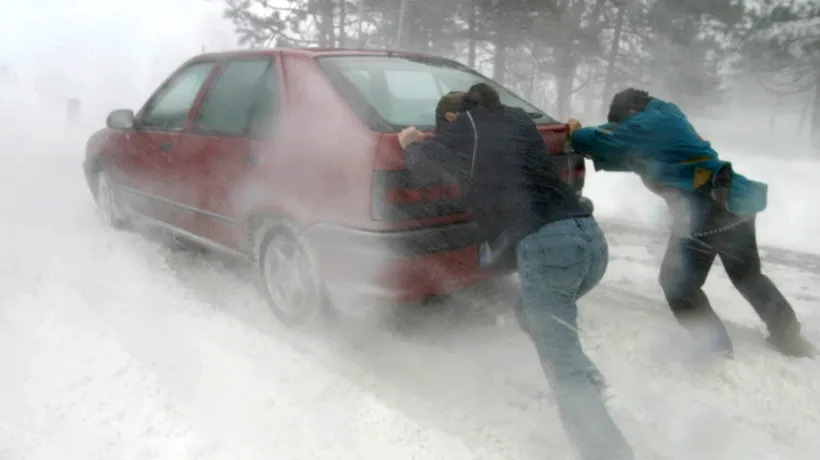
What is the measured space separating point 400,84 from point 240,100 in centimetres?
100

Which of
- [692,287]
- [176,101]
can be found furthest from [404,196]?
[176,101]

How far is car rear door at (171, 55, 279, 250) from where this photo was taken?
3758 millimetres

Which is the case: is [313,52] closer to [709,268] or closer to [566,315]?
[566,315]

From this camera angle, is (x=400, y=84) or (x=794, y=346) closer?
(x=794, y=346)

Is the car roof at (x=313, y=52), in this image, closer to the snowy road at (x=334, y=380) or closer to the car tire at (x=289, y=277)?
the car tire at (x=289, y=277)

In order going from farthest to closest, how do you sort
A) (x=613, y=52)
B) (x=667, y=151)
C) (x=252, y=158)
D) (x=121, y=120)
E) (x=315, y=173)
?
1. (x=613, y=52)
2. (x=121, y=120)
3. (x=252, y=158)
4. (x=315, y=173)
5. (x=667, y=151)

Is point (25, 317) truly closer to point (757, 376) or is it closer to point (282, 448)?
point (282, 448)

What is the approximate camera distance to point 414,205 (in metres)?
3.14

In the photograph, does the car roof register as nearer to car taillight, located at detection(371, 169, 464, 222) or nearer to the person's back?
car taillight, located at detection(371, 169, 464, 222)

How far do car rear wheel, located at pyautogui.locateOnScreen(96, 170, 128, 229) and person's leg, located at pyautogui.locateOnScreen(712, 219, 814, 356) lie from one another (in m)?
4.60

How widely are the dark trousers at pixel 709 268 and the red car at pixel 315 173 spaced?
0.73 meters

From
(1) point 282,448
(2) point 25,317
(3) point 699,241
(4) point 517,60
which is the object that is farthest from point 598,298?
(4) point 517,60

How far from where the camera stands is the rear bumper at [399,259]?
10.3ft

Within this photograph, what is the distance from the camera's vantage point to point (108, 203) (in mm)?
5789
